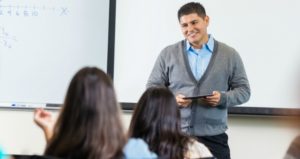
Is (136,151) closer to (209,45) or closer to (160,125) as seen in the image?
(160,125)

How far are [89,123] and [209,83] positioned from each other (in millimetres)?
1422

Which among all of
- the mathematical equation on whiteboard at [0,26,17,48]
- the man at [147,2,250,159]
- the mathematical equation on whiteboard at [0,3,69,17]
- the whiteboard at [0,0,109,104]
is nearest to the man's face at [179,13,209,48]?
the man at [147,2,250,159]

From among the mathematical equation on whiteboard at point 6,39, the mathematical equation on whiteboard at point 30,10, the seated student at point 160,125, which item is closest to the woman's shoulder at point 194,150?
the seated student at point 160,125

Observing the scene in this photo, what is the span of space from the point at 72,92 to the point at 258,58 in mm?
2029

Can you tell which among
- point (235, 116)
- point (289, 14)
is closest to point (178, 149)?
point (235, 116)

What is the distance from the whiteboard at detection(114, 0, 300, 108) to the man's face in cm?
44

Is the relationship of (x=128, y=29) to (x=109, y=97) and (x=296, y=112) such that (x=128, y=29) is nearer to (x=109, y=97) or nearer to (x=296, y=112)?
(x=296, y=112)

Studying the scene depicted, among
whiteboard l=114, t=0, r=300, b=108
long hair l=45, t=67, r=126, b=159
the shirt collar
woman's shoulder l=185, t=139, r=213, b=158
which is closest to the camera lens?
long hair l=45, t=67, r=126, b=159

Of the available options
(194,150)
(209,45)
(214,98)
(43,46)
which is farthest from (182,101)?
(43,46)

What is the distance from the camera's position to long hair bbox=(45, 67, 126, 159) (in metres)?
1.63

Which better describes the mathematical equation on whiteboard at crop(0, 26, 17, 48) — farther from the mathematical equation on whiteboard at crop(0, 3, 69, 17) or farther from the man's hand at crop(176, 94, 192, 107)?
the man's hand at crop(176, 94, 192, 107)

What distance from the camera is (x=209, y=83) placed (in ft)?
9.74

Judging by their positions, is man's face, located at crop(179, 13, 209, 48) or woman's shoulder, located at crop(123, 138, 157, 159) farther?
man's face, located at crop(179, 13, 209, 48)

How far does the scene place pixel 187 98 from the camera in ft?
9.29
